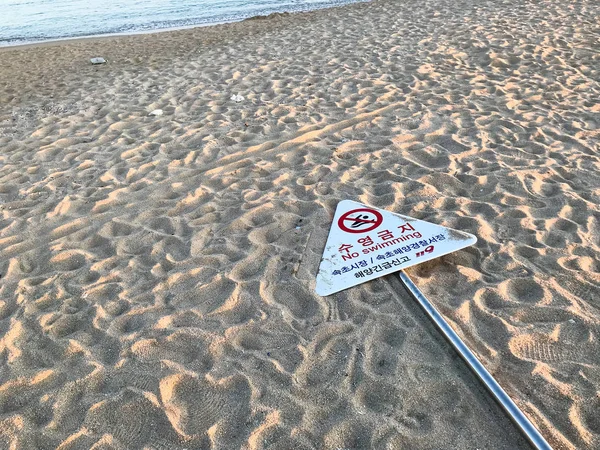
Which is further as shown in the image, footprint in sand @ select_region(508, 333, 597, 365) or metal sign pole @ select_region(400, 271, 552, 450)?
footprint in sand @ select_region(508, 333, 597, 365)

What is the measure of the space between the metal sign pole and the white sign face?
Result: 0.27 metres

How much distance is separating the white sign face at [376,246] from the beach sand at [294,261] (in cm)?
10

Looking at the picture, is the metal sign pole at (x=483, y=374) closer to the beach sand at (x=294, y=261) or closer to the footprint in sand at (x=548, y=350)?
the beach sand at (x=294, y=261)

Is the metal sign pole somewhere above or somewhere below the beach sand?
above

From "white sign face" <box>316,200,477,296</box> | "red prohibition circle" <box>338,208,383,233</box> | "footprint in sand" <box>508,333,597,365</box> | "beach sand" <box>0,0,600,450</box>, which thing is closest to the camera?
"beach sand" <box>0,0,600,450</box>

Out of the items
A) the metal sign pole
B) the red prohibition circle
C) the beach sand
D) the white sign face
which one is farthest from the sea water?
the metal sign pole

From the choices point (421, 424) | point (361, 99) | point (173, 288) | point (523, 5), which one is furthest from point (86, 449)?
point (523, 5)

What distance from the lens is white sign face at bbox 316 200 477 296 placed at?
3373 millimetres

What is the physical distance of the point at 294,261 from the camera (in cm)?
361

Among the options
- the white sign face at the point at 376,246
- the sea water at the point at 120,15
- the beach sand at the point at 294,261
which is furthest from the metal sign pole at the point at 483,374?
the sea water at the point at 120,15

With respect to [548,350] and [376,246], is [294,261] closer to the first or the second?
[376,246]

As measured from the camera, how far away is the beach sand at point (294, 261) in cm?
254

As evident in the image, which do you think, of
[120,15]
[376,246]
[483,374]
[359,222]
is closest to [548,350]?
[483,374]

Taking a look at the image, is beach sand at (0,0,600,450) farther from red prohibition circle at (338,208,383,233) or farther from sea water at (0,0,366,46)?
sea water at (0,0,366,46)
